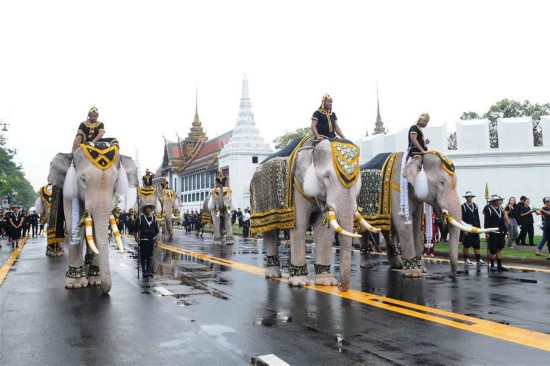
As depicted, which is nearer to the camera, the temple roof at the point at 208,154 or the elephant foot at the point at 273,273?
the elephant foot at the point at 273,273

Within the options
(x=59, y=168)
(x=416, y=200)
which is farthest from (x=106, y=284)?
(x=416, y=200)

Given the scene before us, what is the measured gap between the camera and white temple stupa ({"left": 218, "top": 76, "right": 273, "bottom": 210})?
5259cm

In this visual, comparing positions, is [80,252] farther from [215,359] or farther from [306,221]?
[215,359]

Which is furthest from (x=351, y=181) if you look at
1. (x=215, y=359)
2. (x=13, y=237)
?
(x=13, y=237)

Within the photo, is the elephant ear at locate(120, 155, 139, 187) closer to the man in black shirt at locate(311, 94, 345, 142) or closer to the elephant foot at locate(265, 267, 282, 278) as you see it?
the elephant foot at locate(265, 267, 282, 278)

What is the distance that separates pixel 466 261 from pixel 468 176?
8918mm

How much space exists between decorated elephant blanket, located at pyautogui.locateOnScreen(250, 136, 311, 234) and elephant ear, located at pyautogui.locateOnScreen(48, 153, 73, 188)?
12.2ft

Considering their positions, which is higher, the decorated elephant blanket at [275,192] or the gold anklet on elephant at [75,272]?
the decorated elephant blanket at [275,192]

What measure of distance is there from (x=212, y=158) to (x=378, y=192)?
5181cm

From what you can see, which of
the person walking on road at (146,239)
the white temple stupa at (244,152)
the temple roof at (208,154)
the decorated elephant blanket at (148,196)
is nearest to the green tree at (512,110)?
the white temple stupa at (244,152)

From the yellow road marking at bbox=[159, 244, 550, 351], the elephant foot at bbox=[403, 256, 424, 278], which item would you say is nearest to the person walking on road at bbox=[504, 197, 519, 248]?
the elephant foot at bbox=[403, 256, 424, 278]

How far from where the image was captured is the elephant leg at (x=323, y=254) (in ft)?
29.6

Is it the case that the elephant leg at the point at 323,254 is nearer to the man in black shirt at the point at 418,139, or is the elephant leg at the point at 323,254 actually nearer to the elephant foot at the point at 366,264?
the man in black shirt at the point at 418,139

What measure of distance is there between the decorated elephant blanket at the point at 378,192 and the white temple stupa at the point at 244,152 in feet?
131
